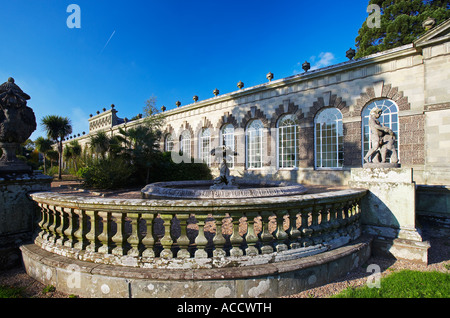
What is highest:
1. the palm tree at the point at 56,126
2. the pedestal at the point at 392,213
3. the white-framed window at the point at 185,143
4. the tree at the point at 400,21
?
the tree at the point at 400,21

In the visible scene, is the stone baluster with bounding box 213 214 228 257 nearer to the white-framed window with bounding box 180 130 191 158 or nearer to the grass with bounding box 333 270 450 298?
the grass with bounding box 333 270 450 298

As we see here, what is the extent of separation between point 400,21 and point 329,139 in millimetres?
10816

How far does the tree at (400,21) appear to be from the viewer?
1431cm

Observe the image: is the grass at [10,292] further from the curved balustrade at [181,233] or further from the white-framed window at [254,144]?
the white-framed window at [254,144]

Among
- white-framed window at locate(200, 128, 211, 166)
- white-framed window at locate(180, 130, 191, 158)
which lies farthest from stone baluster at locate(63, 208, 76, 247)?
white-framed window at locate(180, 130, 191, 158)

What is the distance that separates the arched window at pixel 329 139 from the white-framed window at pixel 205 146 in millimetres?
8574

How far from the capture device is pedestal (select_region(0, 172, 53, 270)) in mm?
3602

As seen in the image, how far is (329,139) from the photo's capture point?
11719 mm

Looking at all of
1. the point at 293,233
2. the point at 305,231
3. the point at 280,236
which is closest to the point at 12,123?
the point at 280,236

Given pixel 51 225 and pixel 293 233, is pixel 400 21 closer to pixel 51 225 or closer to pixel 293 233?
pixel 293 233

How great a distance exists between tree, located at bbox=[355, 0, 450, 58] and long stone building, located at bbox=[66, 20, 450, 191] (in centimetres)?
761

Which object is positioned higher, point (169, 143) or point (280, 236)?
point (169, 143)

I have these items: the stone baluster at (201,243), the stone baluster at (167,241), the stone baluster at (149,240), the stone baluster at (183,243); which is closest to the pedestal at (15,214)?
the stone baluster at (149,240)
